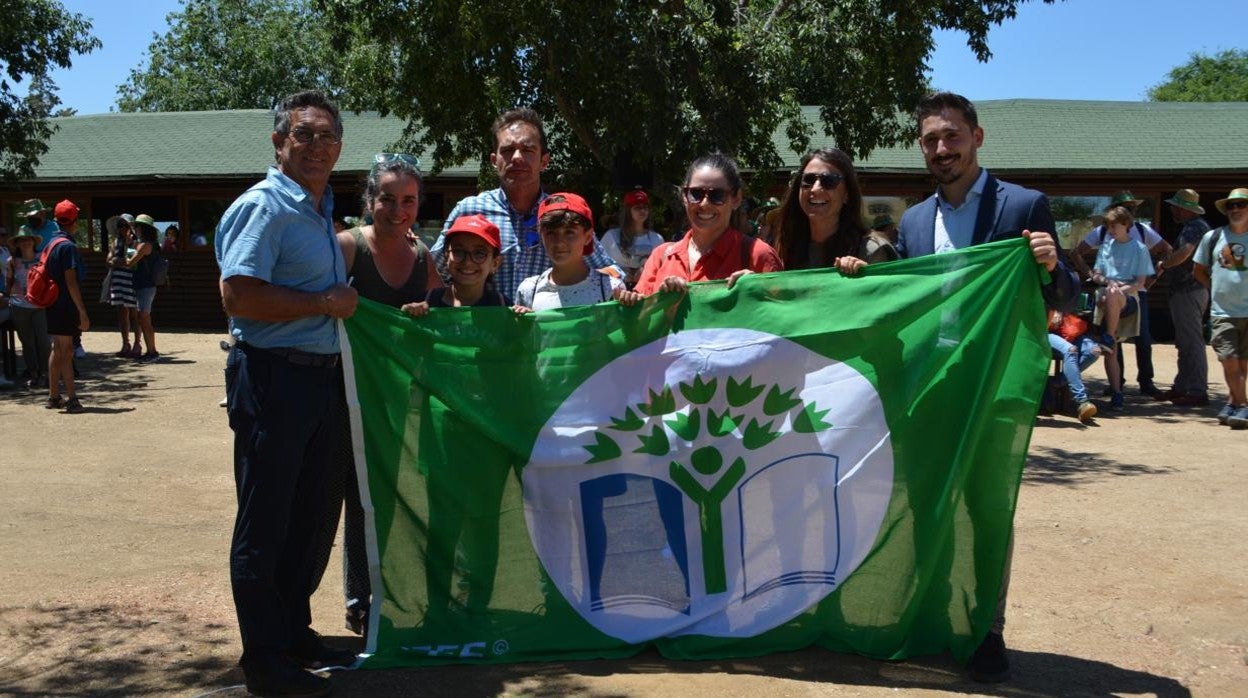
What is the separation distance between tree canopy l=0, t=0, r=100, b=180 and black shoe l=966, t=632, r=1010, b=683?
14.2 meters

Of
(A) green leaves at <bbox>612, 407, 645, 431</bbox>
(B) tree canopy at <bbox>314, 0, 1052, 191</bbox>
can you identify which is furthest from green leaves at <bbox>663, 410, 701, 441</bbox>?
(B) tree canopy at <bbox>314, 0, 1052, 191</bbox>

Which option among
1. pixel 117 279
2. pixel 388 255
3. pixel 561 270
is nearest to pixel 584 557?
pixel 561 270

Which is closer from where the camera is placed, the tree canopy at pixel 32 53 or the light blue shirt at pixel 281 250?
the light blue shirt at pixel 281 250

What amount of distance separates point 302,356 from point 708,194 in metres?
1.64

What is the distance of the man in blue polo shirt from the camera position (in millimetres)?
3756

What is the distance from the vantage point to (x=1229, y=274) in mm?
10055

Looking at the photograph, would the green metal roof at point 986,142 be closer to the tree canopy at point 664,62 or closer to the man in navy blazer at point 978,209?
the tree canopy at point 664,62

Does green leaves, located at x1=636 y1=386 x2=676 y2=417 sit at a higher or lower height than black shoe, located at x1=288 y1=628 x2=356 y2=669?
higher

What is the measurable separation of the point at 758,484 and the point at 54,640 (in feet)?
9.48

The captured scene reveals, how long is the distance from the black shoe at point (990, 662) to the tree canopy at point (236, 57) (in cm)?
4565

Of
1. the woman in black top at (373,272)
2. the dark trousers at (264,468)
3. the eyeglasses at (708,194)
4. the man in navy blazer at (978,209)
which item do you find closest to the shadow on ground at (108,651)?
the dark trousers at (264,468)

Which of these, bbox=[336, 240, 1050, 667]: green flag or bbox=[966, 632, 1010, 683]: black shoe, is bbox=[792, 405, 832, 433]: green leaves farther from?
bbox=[966, 632, 1010, 683]: black shoe

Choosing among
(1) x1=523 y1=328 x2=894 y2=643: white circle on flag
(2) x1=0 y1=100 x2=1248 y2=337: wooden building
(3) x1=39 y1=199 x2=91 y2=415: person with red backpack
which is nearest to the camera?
(1) x1=523 y1=328 x2=894 y2=643: white circle on flag

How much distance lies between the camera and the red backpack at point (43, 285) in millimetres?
10617
